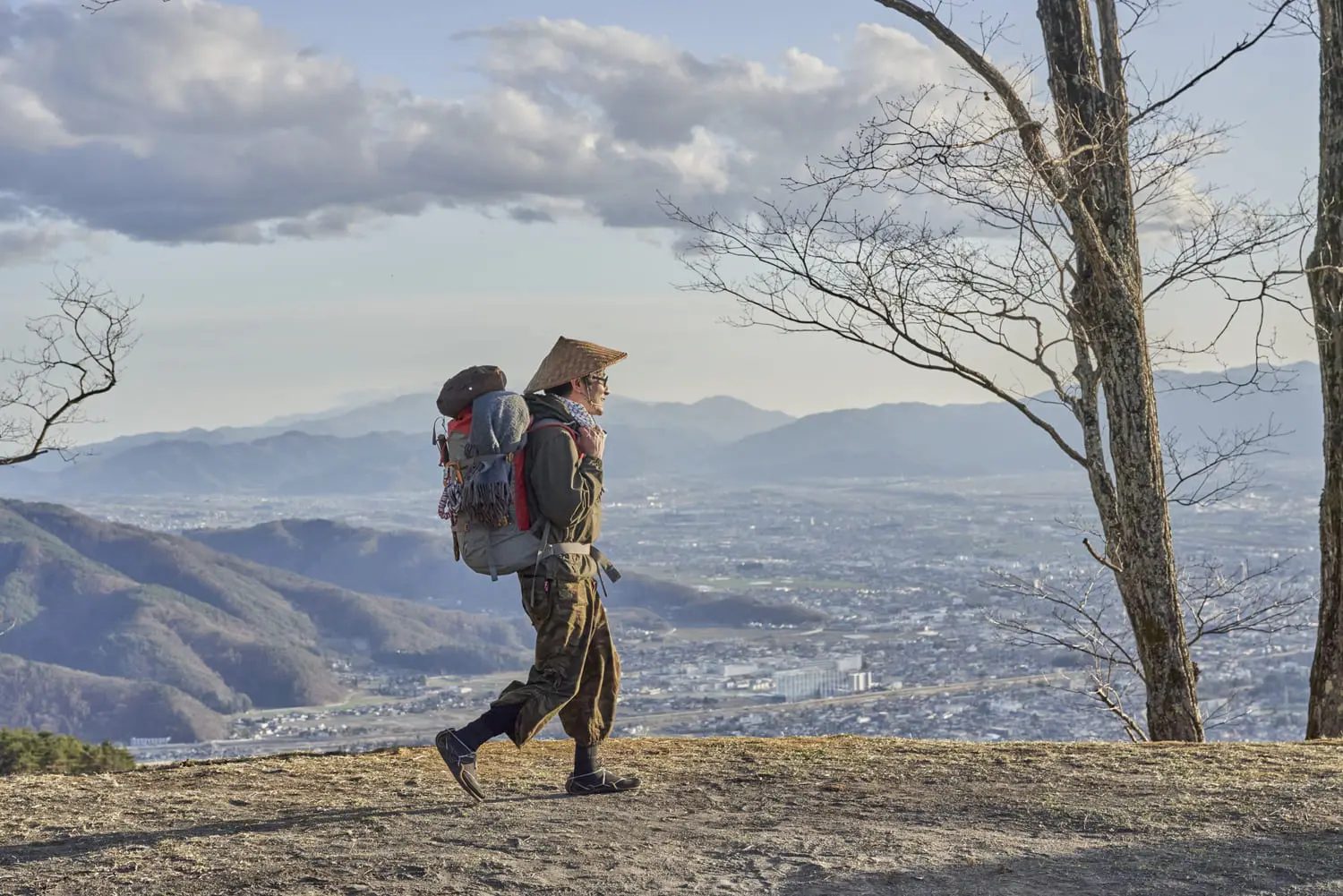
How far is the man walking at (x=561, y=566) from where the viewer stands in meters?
5.68

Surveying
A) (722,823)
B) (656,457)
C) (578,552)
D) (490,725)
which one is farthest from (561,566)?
(656,457)

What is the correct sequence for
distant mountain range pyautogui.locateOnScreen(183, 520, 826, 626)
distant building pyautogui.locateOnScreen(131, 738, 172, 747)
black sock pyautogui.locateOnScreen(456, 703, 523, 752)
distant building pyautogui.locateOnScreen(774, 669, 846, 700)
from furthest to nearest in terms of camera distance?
distant mountain range pyautogui.locateOnScreen(183, 520, 826, 626) → distant building pyautogui.locateOnScreen(131, 738, 172, 747) → distant building pyautogui.locateOnScreen(774, 669, 846, 700) → black sock pyautogui.locateOnScreen(456, 703, 523, 752)

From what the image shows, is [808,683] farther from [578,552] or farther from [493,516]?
[493,516]

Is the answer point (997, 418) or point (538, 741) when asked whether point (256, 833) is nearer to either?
point (538, 741)

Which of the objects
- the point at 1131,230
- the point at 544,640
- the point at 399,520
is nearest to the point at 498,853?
the point at 544,640

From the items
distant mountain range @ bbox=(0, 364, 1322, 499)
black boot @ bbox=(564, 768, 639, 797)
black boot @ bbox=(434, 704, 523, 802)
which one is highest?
distant mountain range @ bbox=(0, 364, 1322, 499)

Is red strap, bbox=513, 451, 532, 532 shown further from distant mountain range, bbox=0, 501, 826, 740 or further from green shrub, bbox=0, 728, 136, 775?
distant mountain range, bbox=0, 501, 826, 740

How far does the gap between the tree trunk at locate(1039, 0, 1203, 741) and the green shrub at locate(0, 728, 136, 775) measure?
730 centimetres

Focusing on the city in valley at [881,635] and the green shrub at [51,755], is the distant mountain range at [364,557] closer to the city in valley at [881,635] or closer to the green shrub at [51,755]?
the city in valley at [881,635]

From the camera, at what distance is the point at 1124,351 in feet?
29.5

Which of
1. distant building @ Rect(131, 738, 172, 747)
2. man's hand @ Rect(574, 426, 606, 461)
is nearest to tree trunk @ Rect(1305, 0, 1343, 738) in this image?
man's hand @ Rect(574, 426, 606, 461)

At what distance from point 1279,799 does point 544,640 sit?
312 cm

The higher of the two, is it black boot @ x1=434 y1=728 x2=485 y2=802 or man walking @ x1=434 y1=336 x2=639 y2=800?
man walking @ x1=434 y1=336 x2=639 y2=800

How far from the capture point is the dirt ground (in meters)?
4.71
